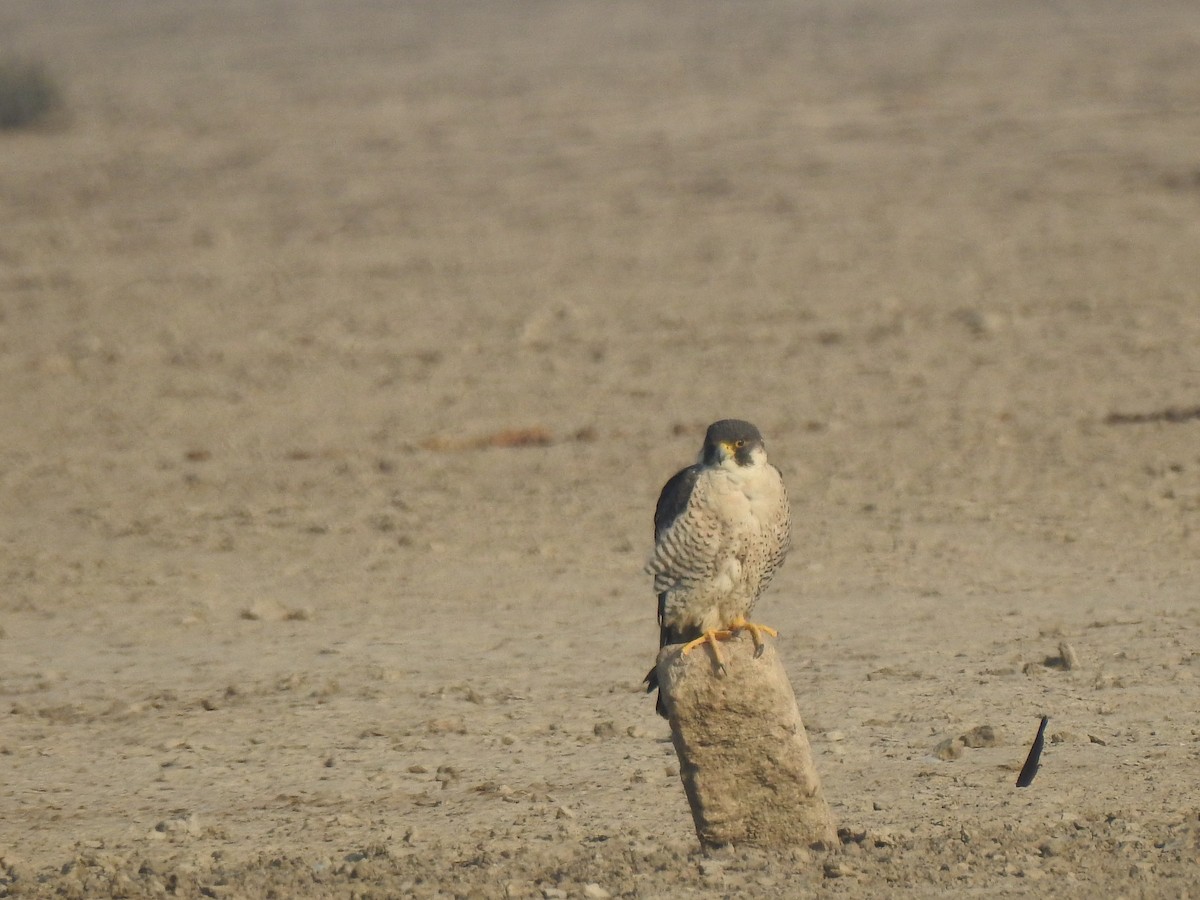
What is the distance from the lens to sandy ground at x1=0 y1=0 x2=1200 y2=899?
14.3ft

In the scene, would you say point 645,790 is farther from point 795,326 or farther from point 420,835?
point 795,326

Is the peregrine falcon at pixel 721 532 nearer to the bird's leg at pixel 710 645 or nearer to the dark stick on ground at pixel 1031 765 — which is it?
the bird's leg at pixel 710 645

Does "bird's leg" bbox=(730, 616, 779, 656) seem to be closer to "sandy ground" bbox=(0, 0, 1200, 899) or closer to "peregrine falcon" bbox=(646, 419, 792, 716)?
"peregrine falcon" bbox=(646, 419, 792, 716)

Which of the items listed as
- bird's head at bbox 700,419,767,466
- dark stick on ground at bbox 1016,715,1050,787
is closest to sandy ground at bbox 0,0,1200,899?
dark stick on ground at bbox 1016,715,1050,787

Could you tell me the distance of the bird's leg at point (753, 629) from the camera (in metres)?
4.22

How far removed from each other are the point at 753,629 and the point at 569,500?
2961 mm

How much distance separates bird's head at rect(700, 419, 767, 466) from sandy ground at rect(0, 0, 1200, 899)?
33.6 inches

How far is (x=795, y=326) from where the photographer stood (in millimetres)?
10406

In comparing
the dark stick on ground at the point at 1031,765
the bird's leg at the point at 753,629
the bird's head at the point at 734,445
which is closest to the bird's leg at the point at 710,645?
the bird's leg at the point at 753,629

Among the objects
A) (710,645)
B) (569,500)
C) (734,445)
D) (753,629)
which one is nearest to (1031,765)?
(753,629)

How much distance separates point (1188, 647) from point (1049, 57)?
22.5m

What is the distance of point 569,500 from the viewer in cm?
725

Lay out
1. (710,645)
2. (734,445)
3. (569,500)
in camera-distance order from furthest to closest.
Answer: (569,500)
(734,445)
(710,645)

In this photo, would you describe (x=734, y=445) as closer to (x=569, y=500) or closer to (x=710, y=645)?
(x=710, y=645)
